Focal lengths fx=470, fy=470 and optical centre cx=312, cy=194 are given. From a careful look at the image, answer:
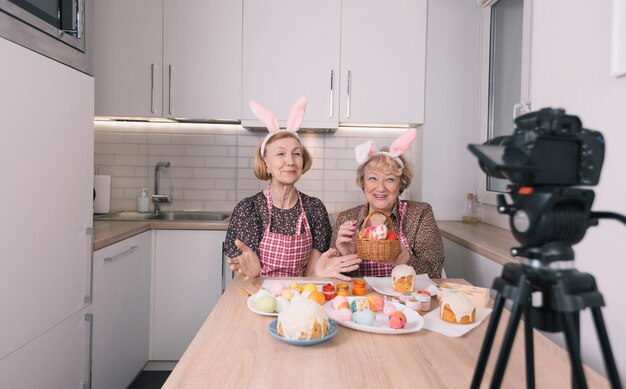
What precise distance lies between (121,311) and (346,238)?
1428 millimetres

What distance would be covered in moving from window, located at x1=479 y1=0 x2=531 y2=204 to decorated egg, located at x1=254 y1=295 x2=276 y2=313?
1.94m

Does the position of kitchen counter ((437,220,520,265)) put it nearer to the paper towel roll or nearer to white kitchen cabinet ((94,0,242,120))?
white kitchen cabinet ((94,0,242,120))

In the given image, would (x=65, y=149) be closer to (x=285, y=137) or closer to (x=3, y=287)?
(x=3, y=287)

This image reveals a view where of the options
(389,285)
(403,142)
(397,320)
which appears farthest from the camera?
(403,142)

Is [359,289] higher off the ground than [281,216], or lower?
lower

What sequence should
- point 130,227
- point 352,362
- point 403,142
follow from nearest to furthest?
point 352,362
point 403,142
point 130,227

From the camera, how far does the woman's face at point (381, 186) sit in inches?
85.8

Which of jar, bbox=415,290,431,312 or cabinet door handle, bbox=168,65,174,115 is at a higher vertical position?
cabinet door handle, bbox=168,65,174,115

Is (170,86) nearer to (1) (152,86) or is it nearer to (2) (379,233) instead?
(1) (152,86)

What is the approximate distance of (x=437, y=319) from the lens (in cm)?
128

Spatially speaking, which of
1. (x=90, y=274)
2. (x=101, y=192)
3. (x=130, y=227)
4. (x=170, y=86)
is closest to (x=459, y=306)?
(x=90, y=274)

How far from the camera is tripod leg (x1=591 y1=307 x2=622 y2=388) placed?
0.54 meters

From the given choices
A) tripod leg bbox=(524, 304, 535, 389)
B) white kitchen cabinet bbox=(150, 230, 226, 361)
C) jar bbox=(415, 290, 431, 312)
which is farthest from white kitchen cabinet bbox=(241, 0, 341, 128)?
tripod leg bbox=(524, 304, 535, 389)

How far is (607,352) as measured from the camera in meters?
0.56
